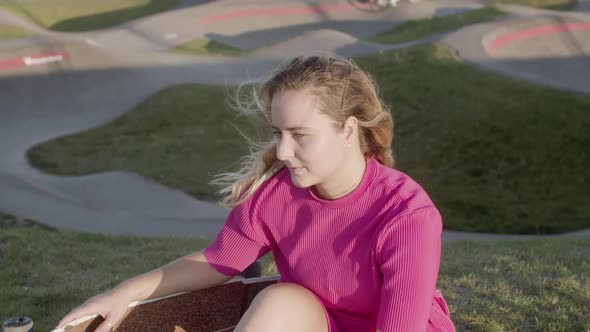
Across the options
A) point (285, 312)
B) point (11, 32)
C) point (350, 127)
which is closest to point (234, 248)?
point (285, 312)

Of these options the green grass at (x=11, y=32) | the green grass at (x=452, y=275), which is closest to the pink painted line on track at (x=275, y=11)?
the green grass at (x=11, y=32)

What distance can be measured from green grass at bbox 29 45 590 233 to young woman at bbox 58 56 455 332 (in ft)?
25.9

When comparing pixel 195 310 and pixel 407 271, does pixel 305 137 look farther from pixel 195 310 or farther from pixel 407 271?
pixel 195 310

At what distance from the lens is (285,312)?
2242 mm

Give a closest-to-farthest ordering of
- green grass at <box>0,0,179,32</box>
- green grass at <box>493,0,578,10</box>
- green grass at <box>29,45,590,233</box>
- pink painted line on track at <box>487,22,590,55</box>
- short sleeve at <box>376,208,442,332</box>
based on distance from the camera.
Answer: short sleeve at <box>376,208,442,332</box>
green grass at <box>29,45,590,233</box>
pink painted line on track at <box>487,22,590,55</box>
green grass at <box>0,0,179,32</box>
green grass at <box>493,0,578,10</box>

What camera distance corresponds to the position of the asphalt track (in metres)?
10.0

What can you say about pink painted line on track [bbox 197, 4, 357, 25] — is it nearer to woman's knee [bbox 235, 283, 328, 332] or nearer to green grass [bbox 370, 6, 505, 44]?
green grass [bbox 370, 6, 505, 44]

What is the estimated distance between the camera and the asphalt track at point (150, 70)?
1002 cm

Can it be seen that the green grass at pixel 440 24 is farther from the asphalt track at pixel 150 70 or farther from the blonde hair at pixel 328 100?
the blonde hair at pixel 328 100

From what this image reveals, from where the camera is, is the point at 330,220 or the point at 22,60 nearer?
the point at 330,220

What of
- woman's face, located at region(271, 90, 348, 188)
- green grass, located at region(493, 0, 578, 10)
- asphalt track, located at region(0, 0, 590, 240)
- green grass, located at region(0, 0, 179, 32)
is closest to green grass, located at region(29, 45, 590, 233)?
asphalt track, located at region(0, 0, 590, 240)

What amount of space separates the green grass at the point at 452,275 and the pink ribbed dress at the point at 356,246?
1540 millimetres

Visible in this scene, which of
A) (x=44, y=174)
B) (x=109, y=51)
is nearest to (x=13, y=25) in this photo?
(x=109, y=51)

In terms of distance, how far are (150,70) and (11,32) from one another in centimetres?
716
